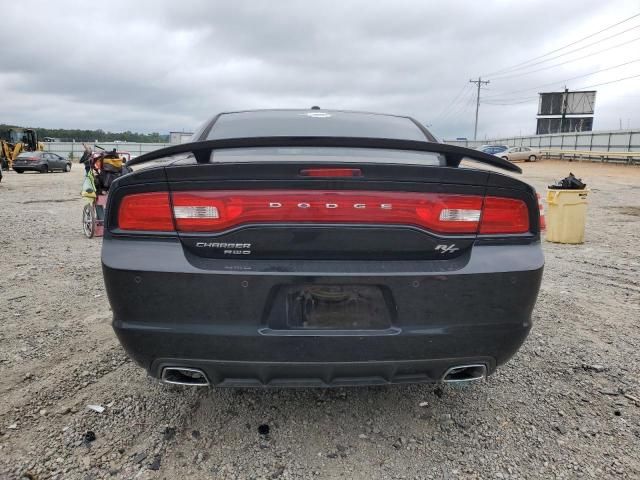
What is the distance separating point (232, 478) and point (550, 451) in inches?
56.4

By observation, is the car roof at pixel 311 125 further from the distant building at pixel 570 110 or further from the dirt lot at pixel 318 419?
the distant building at pixel 570 110

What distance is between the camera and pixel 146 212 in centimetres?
177

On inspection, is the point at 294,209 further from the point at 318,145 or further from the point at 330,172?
the point at 318,145

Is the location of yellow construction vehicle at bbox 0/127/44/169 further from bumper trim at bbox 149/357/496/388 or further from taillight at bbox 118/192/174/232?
bumper trim at bbox 149/357/496/388

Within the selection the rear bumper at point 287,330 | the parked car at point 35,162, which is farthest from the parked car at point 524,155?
the rear bumper at point 287,330

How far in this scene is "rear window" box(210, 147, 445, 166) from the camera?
1875 millimetres

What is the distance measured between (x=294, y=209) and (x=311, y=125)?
119 centimetres

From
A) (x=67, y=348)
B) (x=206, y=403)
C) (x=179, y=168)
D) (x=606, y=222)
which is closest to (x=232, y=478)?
(x=206, y=403)

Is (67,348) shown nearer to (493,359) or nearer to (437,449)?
(437,449)

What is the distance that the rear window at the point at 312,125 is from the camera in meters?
2.62

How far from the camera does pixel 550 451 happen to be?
202cm

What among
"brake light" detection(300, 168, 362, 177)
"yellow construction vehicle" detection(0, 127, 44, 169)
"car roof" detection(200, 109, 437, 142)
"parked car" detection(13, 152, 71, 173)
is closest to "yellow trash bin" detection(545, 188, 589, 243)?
"car roof" detection(200, 109, 437, 142)

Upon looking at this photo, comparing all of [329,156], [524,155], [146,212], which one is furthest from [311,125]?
[524,155]

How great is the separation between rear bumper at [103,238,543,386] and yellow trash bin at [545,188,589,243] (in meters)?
5.80
